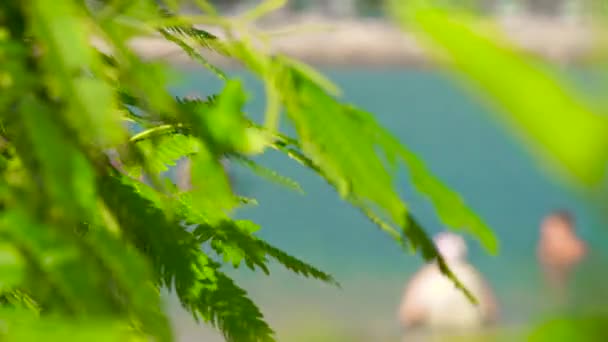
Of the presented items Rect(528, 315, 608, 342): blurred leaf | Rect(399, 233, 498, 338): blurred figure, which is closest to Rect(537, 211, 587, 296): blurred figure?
Rect(399, 233, 498, 338): blurred figure

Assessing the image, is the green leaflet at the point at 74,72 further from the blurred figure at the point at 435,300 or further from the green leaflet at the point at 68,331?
the blurred figure at the point at 435,300

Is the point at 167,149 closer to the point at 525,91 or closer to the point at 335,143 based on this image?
the point at 335,143

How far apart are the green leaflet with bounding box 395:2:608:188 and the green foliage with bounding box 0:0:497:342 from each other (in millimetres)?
95

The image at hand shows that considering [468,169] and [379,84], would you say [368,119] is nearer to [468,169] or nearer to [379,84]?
[468,169]

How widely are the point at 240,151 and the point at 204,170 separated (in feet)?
0.06

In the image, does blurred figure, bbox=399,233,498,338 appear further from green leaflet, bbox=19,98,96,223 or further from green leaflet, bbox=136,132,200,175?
green leaflet, bbox=19,98,96,223

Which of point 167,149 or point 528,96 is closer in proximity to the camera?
point 528,96

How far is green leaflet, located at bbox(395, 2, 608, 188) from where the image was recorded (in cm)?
12

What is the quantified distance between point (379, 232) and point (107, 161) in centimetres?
426

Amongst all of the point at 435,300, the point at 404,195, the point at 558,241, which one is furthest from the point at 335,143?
the point at 558,241

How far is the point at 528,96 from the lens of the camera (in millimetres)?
124

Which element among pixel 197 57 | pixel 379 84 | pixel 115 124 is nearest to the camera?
pixel 115 124

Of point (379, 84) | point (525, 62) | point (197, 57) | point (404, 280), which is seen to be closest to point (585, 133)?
point (525, 62)

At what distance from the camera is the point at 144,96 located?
0.26m
